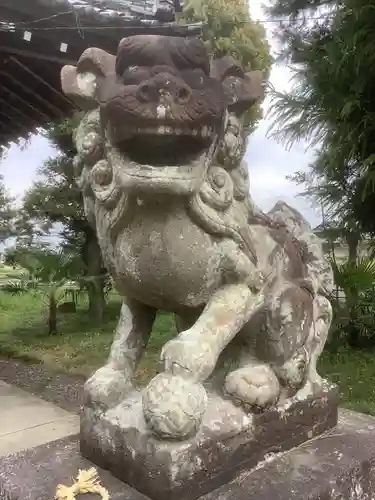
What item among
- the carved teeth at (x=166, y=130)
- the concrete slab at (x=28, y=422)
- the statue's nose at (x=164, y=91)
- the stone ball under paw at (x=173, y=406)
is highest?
the statue's nose at (x=164, y=91)

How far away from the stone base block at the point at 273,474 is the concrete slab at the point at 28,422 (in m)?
1.42

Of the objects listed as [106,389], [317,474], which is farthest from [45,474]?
[317,474]

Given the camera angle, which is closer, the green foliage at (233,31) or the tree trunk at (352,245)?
the tree trunk at (352,245)

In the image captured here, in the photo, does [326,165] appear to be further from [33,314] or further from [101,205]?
[33,314]

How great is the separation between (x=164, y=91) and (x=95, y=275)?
5.42 m

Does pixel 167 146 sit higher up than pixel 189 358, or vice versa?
pixel 167 146

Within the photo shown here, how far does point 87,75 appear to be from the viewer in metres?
1.17

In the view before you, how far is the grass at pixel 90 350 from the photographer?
375 cm

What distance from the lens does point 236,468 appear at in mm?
1204

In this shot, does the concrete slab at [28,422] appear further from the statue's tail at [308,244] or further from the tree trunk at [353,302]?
the tree trunk at [353,302]

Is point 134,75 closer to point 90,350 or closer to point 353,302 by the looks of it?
point 353,302

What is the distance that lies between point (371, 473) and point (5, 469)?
889 mm

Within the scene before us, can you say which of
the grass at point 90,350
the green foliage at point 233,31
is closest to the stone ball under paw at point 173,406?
the grass at point 90,350

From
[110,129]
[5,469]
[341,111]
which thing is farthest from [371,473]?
[341,111]
